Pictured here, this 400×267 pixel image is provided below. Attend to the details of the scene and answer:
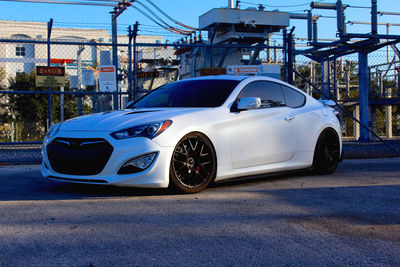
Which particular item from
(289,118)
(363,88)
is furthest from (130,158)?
(363,88)

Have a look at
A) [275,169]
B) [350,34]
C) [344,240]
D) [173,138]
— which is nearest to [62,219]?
[173,138]

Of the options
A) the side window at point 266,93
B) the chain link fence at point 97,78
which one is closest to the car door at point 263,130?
the side window at point 266,93

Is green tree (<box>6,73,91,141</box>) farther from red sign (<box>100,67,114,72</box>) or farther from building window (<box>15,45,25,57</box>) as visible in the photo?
building window (<box>15,45,25,57</box>)

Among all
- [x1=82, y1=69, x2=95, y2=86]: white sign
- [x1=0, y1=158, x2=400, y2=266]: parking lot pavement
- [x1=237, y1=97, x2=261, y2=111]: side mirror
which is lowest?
[x1=0, y1=158, x2=400, y2=266]: parking lot pavement

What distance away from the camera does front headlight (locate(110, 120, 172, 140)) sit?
4.92 metres

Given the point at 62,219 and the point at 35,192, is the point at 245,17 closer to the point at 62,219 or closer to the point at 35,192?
the point at 35,192

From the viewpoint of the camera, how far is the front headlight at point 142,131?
16.1 feet

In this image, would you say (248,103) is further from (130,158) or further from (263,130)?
(130,158)

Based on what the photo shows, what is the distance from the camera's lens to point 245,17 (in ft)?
64.2

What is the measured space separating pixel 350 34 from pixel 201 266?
12995 millimetres

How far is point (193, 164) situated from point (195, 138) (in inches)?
11.1

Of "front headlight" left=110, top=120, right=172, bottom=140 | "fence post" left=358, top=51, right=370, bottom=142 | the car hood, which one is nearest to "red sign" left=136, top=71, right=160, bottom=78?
"fence post" left=358, top=51, right=370, bottom=142

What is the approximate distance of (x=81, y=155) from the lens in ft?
16.3

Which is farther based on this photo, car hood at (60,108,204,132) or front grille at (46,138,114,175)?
car hood at (60,108,204,132)
